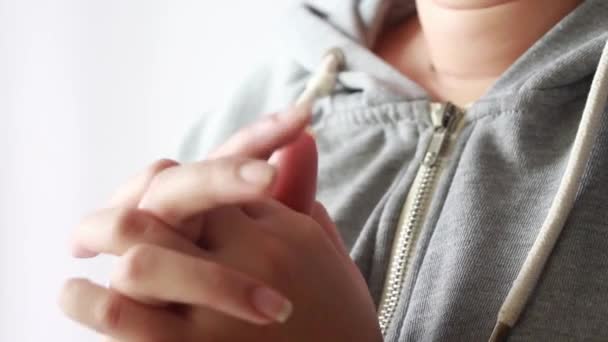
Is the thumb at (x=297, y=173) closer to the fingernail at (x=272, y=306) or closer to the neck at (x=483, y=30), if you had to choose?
the fingernail at (x=272, y=306)

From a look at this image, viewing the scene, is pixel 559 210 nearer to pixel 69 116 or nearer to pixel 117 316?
pixel 117 316

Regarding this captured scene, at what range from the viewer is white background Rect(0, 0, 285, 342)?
88cm

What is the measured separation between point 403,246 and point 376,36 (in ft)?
0.64

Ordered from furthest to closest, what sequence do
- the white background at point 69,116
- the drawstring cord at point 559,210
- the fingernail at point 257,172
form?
the white background at point 69,116 < the drawstring cord at point 559,210 < the fingernail at point 257,172

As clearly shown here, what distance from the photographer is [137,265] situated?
30 cm

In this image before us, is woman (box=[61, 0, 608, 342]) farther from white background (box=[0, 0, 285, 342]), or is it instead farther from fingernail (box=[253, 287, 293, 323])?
white background (box=[0, 0, 285, 342])

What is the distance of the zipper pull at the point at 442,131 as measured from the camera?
20.3 inches

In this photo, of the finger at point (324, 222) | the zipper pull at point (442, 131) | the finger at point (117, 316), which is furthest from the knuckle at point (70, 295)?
the zipper pull at point (442, 131)

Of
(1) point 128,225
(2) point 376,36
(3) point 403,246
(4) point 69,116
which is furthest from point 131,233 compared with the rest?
(4) point 69,116

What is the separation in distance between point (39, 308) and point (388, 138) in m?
0.51

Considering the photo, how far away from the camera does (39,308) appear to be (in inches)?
35.7

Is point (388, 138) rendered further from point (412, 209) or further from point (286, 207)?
point (286, 207)

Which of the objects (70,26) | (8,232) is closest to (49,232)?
(8,232)

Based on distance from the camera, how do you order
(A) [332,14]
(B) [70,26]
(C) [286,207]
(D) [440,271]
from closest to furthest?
(C) [286,207] < (D) [440,271] < (A) [332,14] < (B) [70,26]
